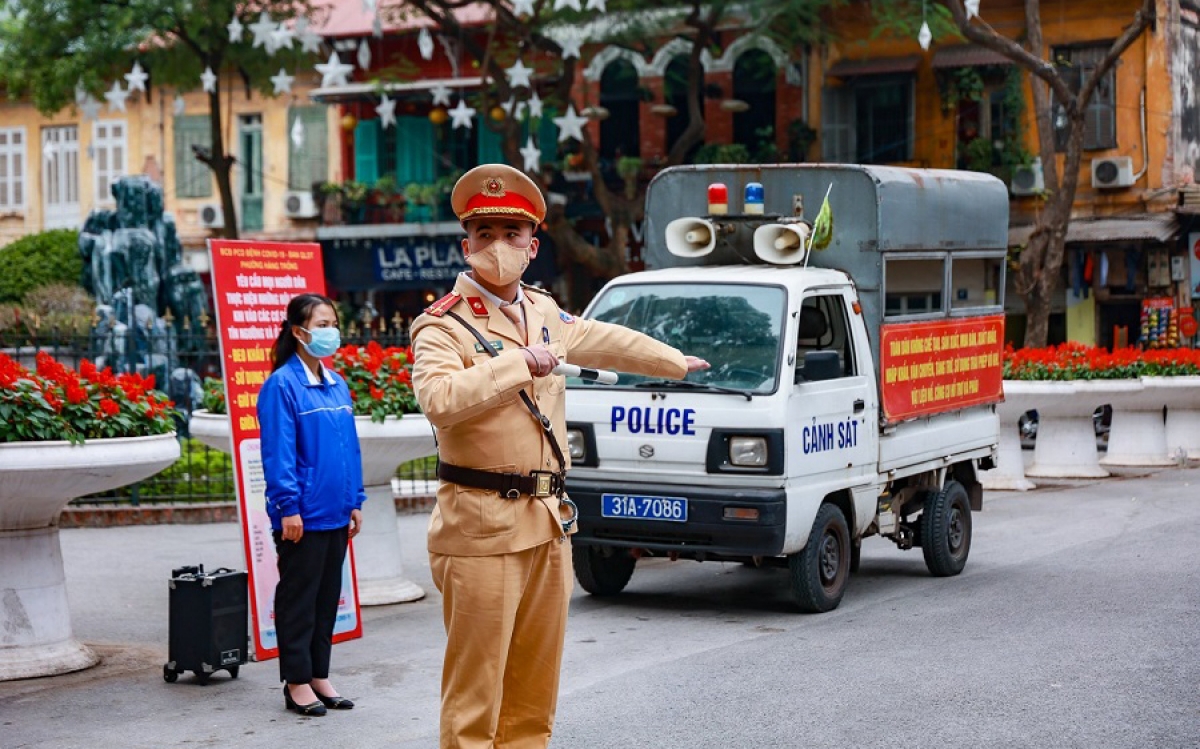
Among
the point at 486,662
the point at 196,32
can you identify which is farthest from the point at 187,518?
the point at 196,32

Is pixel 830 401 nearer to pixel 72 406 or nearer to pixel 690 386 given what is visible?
pixel 690 386

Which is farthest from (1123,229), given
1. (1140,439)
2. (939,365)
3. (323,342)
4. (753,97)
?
(323,342)

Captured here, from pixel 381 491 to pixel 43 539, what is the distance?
264cm

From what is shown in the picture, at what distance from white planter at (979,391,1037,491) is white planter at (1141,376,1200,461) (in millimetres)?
2615

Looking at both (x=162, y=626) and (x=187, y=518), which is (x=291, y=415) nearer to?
(x=162, y=626)

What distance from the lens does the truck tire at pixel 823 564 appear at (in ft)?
32.4

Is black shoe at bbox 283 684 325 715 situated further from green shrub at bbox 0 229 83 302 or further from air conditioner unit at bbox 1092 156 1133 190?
green shrub at bbox 0 229 83 302

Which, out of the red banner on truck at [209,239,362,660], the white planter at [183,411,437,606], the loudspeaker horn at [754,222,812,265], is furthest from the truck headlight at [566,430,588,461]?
the loudspeaker horn at [754,222,812,265]

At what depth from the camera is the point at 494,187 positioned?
16.9 feet

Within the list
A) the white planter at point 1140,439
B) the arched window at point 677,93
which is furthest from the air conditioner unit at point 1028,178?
the white planter at point 1140,439

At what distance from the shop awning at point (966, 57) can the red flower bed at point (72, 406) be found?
22894 mm

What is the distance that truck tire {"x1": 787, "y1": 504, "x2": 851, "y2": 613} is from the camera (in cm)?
988

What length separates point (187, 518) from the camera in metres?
14.8

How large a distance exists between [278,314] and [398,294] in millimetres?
27712
